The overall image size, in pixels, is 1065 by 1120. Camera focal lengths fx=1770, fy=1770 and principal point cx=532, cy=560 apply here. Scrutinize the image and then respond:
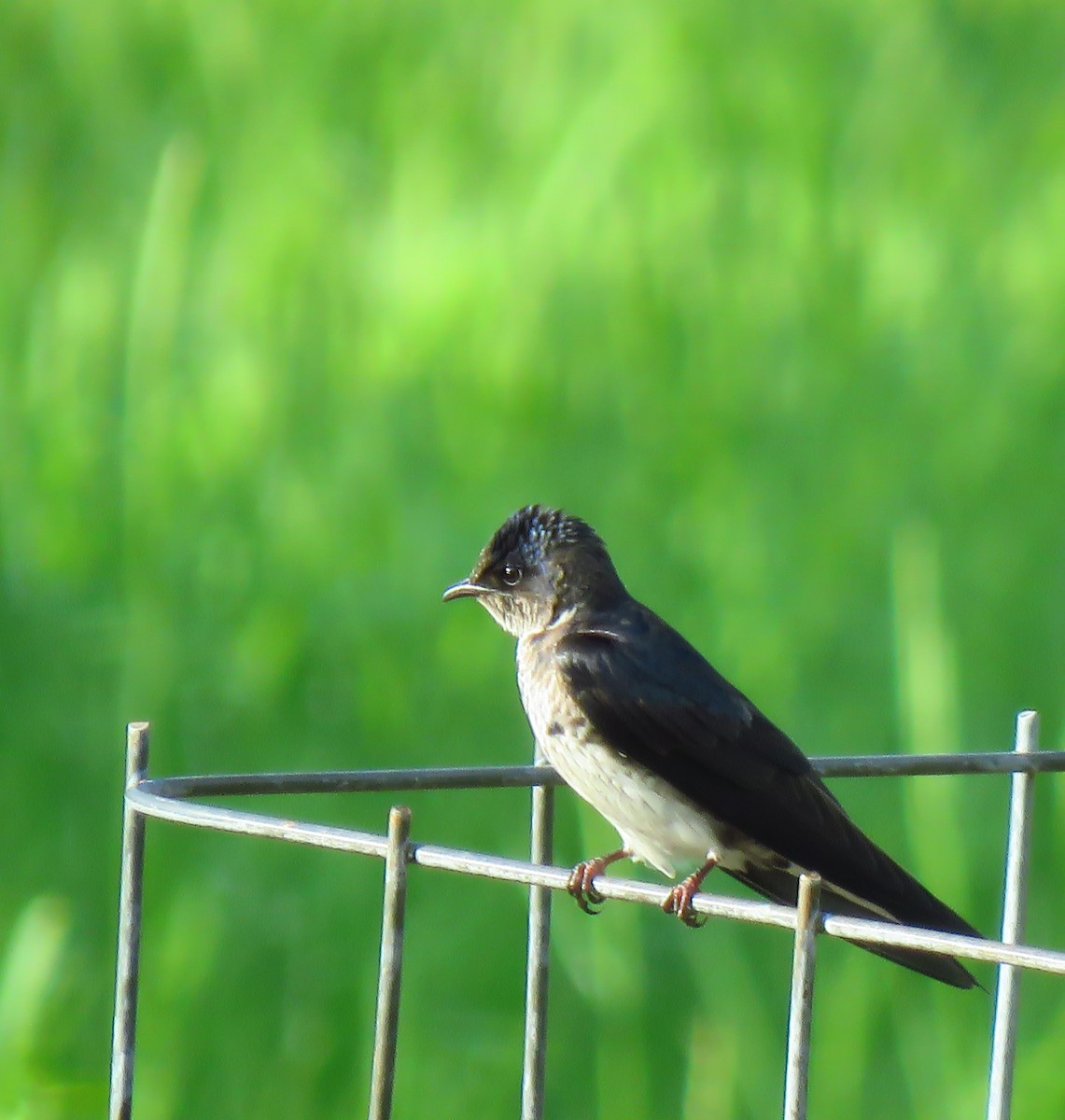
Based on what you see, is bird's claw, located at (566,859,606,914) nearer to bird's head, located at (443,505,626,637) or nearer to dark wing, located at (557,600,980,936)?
dark wing, located at (557,600,980,936)

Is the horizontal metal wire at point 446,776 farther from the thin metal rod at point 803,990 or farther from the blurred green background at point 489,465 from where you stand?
the blurred green background at point 489,465

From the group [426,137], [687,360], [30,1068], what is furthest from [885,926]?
[426,137]

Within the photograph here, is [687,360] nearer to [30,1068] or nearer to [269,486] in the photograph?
[269,486]

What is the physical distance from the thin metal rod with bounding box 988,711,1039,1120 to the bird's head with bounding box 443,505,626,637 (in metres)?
0.73

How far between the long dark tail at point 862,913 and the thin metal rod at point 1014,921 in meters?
0.05

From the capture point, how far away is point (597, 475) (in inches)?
123

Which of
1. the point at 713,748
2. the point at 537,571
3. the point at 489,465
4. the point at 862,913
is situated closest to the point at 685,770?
the point at 713,748

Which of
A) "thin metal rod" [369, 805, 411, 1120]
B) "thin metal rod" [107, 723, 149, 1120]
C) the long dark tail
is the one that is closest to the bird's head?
the long dark tail

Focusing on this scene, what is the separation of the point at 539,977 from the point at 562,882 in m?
0.53

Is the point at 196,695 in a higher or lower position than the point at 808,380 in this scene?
lower

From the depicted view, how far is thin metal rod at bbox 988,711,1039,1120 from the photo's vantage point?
1656 millimetres

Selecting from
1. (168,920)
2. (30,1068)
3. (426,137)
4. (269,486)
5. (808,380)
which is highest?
(426,137)

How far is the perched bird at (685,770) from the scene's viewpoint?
191 centimetres

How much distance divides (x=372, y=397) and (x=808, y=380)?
79 cm
